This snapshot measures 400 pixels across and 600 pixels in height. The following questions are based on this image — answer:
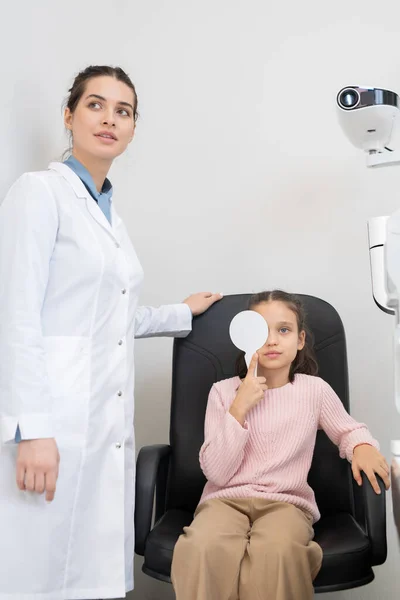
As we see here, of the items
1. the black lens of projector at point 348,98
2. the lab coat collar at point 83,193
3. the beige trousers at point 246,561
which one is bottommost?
the beige trousers at point 246,561

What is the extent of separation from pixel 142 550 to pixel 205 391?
20.4 inches

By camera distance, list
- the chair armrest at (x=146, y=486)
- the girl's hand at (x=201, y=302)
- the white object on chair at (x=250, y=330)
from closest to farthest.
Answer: the chair armrest at (x=146, y=486)
the white object on chair at (x=250, y=330)
the girl's hand at (x=201, y=302)

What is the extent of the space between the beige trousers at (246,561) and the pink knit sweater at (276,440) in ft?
0.47

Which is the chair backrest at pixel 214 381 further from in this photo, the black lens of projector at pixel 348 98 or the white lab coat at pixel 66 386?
the black lens of projector at pixel 348 98

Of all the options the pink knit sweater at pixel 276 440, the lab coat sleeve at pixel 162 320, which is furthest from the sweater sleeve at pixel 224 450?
the lab coat sleeve at pixel 162 320

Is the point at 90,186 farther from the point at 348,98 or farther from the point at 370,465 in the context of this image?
the point at 370,465

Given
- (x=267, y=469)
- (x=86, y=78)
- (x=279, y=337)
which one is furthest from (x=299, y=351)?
(x=86, y=78)

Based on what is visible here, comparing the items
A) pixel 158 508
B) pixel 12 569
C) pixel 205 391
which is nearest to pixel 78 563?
pixel 12 569

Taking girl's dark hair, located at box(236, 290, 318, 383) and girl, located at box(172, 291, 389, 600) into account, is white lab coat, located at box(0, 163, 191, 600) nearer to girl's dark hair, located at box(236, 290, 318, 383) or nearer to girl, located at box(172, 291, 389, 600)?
girl, located at box(172, 291, 389, 600)

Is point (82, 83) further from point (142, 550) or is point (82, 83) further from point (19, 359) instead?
point (142, 550)

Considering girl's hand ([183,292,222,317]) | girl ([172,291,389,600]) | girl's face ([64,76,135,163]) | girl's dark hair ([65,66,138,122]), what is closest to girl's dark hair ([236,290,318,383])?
girl ([172,291,389,600])

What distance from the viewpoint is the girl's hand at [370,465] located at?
62.3 inches

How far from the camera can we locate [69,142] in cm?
219

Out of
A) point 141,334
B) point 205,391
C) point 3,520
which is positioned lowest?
point 3,520
